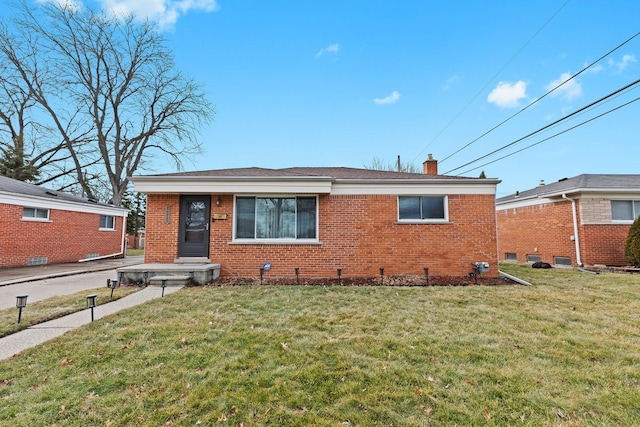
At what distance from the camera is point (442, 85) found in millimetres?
15359

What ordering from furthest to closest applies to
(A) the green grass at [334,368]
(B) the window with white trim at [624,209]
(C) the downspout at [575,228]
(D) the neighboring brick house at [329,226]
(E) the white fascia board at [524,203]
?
(E) the white fascia board at [524,203]
(C) the downspout at [575,228]
(B) the window with white trim at [624,209]
(D) the neighboring brick house at [329,226]
(A) the green grass at [334,368]

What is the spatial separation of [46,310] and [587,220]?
1653 cm

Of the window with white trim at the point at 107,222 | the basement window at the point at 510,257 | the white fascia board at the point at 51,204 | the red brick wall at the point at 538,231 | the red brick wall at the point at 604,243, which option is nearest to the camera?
the red brick wall at the point at 604,243

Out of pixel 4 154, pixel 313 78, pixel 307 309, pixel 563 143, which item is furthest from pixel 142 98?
pixel 563 143

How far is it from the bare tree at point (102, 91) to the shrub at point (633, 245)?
2733cm

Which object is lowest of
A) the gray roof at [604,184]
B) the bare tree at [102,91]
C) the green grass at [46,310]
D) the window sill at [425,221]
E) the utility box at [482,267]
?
the green grass at [46,310]

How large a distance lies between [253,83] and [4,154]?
21.0 metres

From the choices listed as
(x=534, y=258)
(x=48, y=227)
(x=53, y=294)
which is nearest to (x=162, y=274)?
(x=53, y=294)

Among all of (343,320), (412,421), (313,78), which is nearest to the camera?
(412,421)

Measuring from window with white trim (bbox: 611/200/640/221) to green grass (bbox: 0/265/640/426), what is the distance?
8.60 metres

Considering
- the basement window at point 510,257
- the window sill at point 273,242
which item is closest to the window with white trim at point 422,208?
the window sill at point 273,242

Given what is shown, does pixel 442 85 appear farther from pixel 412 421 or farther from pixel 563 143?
pixel 412 421

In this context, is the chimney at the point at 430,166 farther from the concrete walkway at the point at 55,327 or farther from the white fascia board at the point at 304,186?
the concrete walkway at the point at 55,327

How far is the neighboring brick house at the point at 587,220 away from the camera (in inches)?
441
